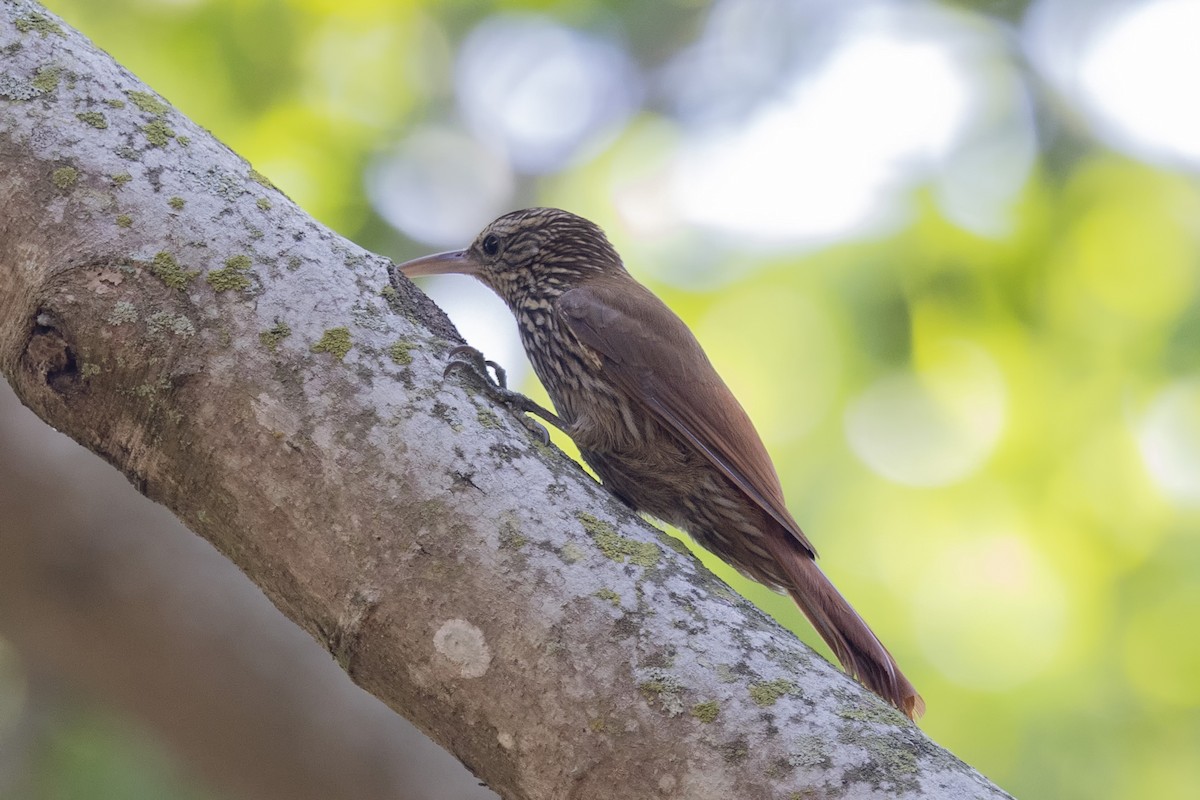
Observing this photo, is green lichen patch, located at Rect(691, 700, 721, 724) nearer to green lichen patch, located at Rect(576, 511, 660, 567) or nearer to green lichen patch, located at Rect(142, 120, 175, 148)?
green lichen patch, located at Rect(576, 511, 660, 567)

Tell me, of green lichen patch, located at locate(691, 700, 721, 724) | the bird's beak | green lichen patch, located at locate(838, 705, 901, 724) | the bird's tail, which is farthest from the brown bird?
green lichen patch, located at locate(691, 700, 721, 724)

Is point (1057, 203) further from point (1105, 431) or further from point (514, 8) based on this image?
point (514, 8)

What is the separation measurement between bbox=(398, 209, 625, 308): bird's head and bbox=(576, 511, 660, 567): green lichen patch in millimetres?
1744

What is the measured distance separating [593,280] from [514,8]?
2.09m

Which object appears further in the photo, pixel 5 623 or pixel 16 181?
pixel 5 623

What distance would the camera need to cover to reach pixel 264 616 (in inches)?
106

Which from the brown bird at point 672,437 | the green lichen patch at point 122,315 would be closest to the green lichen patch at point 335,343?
the green lichen patch at point 122,315

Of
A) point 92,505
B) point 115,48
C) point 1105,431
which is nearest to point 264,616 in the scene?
point 92,505

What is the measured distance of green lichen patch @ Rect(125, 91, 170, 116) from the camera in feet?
5.65

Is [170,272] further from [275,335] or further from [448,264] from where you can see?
[448,264]

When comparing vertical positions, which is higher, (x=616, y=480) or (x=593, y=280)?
(x=593, y=280)

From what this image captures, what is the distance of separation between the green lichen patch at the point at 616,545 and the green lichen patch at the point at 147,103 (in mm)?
864

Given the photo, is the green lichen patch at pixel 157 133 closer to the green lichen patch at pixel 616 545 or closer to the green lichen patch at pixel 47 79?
the green lichen patch at pixel 47 79

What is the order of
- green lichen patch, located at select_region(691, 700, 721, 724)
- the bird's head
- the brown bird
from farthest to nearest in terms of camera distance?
the bird's head, the brown bird, green lichen patch, located at select_region(691, 700, 721, 724)
